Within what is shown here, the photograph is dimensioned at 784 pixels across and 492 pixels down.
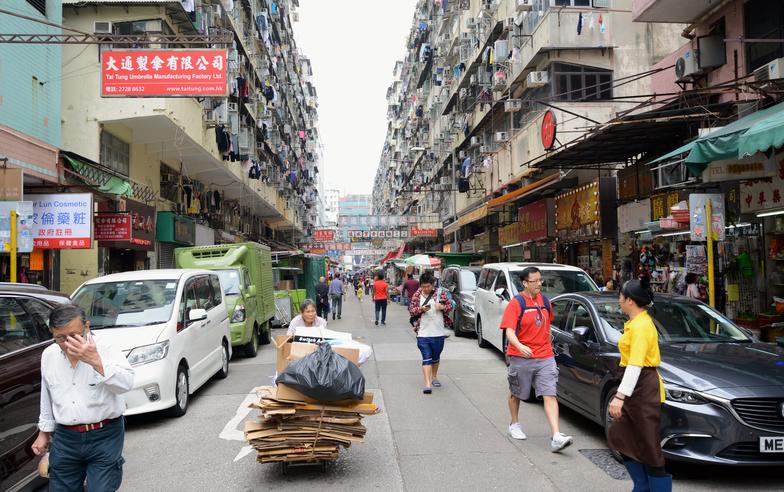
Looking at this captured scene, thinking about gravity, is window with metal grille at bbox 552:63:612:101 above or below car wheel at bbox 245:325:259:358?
above

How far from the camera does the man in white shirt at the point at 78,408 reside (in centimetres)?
362

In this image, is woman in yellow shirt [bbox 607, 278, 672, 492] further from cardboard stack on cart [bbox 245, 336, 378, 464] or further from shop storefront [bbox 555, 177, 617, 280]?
shop storefront [bbox 555, 177, 617, 280]

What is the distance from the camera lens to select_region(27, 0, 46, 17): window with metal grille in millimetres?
13219

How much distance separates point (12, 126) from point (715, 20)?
47.7 feet

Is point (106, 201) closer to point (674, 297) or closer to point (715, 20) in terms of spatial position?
point (674, 297)

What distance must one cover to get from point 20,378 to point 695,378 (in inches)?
211

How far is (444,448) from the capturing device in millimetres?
6258

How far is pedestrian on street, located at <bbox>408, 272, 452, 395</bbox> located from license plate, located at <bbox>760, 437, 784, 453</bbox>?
4.54 meters

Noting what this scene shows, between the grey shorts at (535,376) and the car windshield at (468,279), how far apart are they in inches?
421

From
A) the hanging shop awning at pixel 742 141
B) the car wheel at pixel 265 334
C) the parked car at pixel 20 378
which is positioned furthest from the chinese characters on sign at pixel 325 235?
the parked car at pixel 20 378

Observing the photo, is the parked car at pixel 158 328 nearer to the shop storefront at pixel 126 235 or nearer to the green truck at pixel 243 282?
the green truck at pixel 243 282

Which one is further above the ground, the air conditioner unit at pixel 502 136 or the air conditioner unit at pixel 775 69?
the air conditioner unit at pixel 502 136

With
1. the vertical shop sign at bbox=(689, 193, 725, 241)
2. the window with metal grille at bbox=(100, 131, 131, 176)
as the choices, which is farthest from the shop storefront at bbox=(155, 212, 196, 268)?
the vertical shop sign at bbox=(689, 193, 725, 241)

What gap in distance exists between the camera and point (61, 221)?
38.5 feet
